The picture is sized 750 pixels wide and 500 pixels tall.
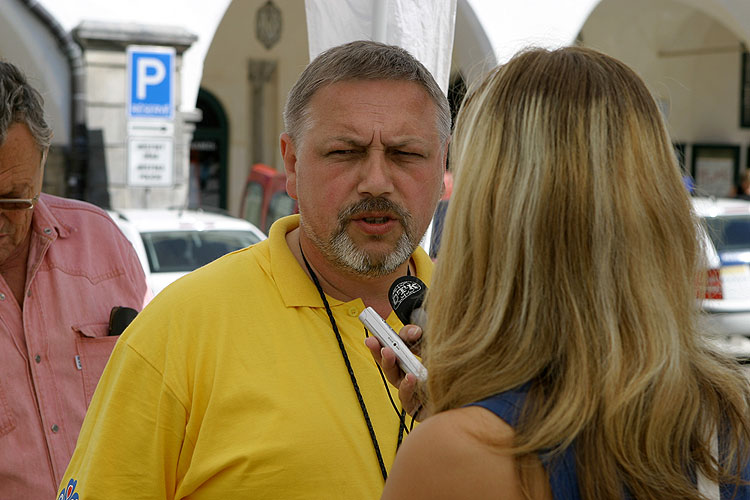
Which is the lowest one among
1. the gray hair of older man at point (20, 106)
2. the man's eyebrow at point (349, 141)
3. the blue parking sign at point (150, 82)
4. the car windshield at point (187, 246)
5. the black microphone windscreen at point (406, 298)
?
the car windshield at point (187, 246)

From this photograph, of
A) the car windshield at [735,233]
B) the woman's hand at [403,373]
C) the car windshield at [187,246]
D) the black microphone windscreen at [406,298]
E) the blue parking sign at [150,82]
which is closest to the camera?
the woman's hand at [403,373]

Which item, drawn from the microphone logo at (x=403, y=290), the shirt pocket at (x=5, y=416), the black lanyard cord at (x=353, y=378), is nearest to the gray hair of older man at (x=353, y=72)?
the black lanyard cord at (x=353, y=378)

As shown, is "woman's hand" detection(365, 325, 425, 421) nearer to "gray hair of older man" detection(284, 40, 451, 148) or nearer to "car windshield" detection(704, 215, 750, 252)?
"gray hair of older man" detection(284, 40, 451, 148)

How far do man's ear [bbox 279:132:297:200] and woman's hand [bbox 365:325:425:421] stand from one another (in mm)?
752

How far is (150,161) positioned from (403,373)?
941 centimetres

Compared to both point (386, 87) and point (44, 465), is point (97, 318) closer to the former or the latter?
point (44, 465)

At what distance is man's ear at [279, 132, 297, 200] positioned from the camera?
2.32 m

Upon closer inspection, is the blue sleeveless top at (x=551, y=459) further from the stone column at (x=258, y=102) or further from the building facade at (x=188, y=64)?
the stone column at (x=258, y=102)

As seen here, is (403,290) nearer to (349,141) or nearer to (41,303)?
(349,141)

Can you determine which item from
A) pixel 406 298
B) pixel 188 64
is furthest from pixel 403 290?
pixel 188 64

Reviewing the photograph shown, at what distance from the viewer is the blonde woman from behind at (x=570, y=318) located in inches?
51.2

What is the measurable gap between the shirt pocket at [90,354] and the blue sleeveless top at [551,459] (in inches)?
63.8

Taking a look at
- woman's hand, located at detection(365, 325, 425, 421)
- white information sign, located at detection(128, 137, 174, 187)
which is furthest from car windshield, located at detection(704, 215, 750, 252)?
woman's hand, located at detection(365, 325, 425, 421)

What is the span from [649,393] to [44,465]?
171 cm
